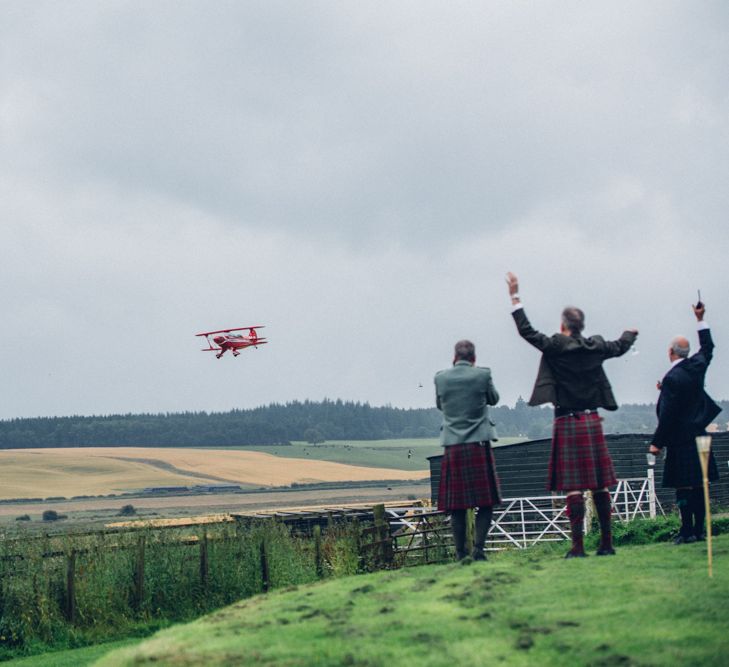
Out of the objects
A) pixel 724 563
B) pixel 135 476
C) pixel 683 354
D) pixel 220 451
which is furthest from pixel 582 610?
pixel 220 451

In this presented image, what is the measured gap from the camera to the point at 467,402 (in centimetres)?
1034

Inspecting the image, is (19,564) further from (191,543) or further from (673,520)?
(673,520)

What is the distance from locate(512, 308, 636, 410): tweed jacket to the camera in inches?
393

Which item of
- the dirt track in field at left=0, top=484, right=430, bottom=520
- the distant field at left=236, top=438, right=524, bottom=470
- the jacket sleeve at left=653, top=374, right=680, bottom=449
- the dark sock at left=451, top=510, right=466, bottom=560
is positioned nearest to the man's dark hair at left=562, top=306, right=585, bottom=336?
the jacket sleeve at left=653, top=374, right=680, bottom=449

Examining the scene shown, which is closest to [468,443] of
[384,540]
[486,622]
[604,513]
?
[604,513]

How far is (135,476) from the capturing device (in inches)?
5320

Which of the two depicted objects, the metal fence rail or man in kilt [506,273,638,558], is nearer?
man in kilt [506,273,638,558]

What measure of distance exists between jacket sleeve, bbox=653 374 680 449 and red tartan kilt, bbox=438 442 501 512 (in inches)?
83.8

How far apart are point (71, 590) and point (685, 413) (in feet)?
43.8

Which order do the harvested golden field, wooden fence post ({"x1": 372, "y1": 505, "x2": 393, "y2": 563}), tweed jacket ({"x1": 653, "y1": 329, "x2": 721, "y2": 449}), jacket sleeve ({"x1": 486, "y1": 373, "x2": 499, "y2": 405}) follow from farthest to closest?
the harvested golden field → wooden fence post ({"x1": 372, "y1": 505, "x2": 393, "y2": 563}) → tweed jacket ({"x1": 653, "y1": 329, "x2": 721, "y2": 449}) → jacket sleeve ({"x1": 486, "y1": 373, "x2": 499, "y2": 405})

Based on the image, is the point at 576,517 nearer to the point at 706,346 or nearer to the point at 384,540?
the point at 706,346

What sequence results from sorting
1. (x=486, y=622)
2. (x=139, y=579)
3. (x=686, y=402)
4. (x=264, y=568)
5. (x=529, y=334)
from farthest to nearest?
(x=264, y=568) < (x=139, y=579) < (x=686, y=402) < (x=529, y=334) < (x=486, y=622)

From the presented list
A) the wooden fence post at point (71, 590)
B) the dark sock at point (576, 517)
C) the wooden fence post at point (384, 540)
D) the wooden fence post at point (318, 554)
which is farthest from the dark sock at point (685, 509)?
the wooden fence post at point (71, 590)

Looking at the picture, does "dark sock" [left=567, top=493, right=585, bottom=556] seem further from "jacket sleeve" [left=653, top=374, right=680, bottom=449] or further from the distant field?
the distant field
